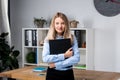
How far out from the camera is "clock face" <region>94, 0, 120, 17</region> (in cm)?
356

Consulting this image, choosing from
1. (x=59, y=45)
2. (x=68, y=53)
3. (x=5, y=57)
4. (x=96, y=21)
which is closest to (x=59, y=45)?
(x=59, y=45)

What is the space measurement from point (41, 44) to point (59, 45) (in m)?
2.08

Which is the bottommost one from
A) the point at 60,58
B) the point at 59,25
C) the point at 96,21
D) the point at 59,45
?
the point at 60,58

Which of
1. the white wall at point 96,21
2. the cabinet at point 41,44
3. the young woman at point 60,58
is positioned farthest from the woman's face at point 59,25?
the white wall at point 96,21

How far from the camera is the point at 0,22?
161 inches

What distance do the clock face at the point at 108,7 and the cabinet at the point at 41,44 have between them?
0.39m

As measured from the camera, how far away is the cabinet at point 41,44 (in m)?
3.51

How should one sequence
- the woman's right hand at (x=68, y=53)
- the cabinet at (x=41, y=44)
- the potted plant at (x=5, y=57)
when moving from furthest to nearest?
the potted plant at (x=5, y=57) < the cabinet at (x=41, y=44) < the woman's right hand at (x=68, y=53)

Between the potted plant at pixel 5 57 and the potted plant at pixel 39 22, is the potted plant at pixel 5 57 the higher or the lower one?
the lower one

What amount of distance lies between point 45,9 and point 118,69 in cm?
176

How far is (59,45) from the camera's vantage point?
1776 mm

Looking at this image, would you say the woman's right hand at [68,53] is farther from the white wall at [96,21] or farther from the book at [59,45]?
the white wall at [96,21]

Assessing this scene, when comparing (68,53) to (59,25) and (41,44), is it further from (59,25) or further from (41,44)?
(41,44)

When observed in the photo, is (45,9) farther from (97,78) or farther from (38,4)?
(97,78)
